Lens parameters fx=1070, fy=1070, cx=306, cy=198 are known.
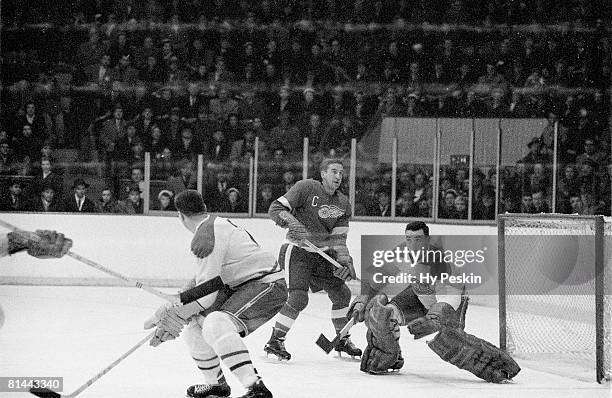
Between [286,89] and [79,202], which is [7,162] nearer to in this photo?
[79,202]

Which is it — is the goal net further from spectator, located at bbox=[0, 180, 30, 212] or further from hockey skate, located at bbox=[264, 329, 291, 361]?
spectator, located at bbox=[0, 180, 30, 212]

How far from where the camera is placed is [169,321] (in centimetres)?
333

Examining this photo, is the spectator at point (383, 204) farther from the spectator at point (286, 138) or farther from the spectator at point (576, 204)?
the spectator at point (576, 204)

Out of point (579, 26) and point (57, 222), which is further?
point (579, 26)

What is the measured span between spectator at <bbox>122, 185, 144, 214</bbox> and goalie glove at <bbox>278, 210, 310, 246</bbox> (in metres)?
2.71

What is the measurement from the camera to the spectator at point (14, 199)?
6.98 m

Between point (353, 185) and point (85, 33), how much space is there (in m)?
2.28

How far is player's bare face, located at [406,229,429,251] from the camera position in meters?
4.36

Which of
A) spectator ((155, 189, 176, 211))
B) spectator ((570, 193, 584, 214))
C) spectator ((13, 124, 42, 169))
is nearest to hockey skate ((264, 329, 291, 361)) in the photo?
spectator ((155, 189, 176, 211))

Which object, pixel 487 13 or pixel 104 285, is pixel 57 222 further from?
pixel 487 13

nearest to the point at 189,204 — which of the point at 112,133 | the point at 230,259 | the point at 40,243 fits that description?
the point at 230,259

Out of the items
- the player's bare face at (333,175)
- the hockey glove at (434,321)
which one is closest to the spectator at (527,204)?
the player's bare face at (333,175)

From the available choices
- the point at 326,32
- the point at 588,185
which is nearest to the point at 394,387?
the point at 588,185

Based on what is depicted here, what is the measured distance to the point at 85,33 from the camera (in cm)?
776
